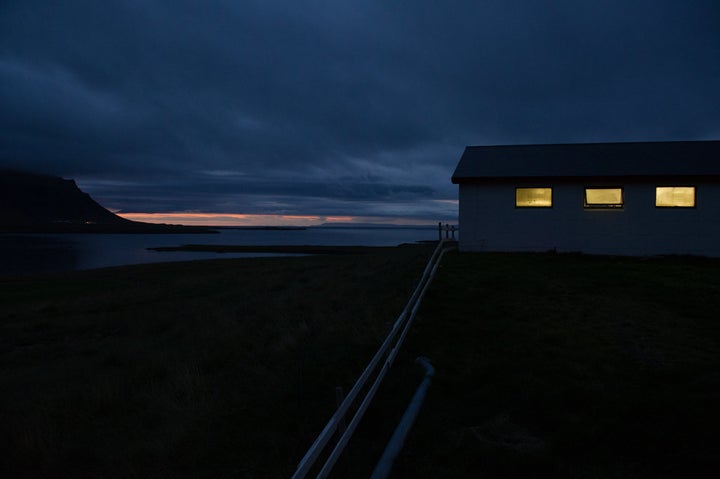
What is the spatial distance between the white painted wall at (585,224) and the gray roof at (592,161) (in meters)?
0.56

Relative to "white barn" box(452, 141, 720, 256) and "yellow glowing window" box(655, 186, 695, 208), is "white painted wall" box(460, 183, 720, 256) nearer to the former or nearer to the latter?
"white barn" box(452, 141, 720, 256)

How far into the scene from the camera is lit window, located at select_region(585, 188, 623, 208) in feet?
60.4

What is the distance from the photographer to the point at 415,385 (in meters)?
5.77

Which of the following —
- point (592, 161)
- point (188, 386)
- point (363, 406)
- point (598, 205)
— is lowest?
point (188, 386)

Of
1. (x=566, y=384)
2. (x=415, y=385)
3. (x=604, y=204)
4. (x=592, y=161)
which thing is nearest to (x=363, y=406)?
(x=415, y=385)

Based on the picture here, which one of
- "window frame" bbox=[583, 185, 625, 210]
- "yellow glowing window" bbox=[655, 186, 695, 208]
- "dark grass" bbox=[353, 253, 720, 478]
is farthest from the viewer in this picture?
"window frame" bbox=[583, 185, 625, 210]

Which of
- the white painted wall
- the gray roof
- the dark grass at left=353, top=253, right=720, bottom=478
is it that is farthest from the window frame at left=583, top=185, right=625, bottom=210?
the dark grass at left=353, top=253, right=720, bottom=478

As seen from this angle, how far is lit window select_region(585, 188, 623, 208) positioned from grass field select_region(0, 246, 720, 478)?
20.5 ft

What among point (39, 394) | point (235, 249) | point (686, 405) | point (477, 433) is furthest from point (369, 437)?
point (235, 249)

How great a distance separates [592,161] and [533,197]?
3566mm

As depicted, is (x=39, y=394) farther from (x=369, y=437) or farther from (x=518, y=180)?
(x=518, y=180)

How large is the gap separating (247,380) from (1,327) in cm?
1442

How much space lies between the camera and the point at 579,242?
18.5 m

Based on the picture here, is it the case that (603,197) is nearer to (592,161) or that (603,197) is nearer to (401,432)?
(592,161)
